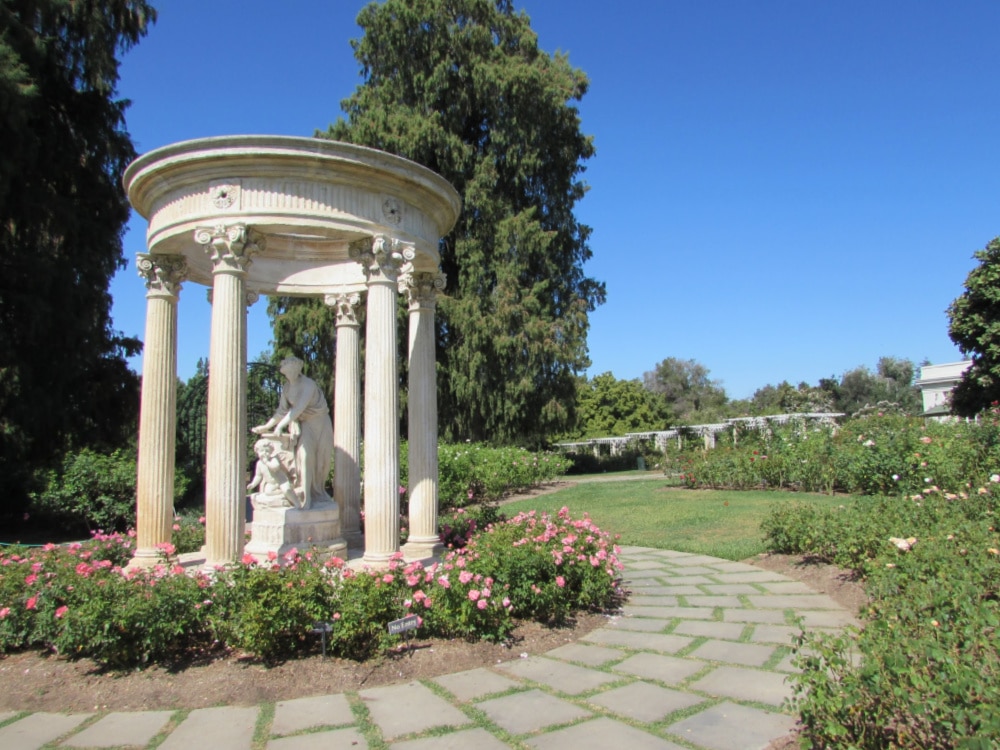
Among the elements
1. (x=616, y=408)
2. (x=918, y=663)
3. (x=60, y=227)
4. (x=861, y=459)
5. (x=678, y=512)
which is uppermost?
(x=60, y=227)

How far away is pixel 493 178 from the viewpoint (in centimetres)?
2486

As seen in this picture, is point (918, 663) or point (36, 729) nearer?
point (918, 663)

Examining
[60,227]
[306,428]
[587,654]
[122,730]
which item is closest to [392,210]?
[306,428]

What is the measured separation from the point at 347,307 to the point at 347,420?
1608mm

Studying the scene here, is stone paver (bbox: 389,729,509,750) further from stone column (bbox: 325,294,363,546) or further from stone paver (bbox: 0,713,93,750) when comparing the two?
stone column (bbox: 325,294,363,546)

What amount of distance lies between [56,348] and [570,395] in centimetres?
1588

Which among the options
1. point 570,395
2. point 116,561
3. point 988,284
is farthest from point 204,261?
point 988,284

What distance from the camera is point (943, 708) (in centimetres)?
272

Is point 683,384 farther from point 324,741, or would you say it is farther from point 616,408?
point 324,741

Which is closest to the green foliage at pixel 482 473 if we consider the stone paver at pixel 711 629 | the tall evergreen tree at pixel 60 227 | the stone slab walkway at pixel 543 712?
the tall evergreen tree at pixel 60 227

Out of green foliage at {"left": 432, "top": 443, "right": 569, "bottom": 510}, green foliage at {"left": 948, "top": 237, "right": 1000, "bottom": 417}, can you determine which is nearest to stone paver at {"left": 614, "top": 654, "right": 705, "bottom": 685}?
green foliage at {"left": 432, "top": 443, "right": 569, "bottom": 510}

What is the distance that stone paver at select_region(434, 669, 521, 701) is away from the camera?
4.32 metres

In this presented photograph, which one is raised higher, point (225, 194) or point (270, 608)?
point (225, 194)

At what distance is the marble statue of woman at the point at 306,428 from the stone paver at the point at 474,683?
12.7 ft
